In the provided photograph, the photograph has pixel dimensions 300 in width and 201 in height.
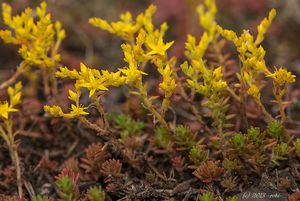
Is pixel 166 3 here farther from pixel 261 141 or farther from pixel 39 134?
pixel 261 141

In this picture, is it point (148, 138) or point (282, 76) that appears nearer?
point (282, 76)

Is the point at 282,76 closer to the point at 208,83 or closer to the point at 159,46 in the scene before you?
the point at 208,83

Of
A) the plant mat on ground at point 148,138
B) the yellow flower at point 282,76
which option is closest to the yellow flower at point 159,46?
the plant mat on ground at point 148,138

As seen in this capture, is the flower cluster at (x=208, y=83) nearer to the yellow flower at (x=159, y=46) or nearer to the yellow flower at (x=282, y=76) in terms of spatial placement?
the yellow flower at (x=159, y=46)

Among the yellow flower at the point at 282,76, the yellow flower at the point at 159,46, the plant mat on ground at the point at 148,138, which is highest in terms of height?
the yellow flower at the point at 159,46

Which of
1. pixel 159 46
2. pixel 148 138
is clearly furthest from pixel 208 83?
pixel 148 138

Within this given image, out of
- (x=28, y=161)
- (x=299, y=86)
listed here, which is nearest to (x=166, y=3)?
(x=299, y=86)

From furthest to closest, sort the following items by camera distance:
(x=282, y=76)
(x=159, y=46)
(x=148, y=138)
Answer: (x=148, y=138)
(x=159, y=46)
(x=282, y=76)

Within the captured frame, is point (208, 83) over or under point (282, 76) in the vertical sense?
under

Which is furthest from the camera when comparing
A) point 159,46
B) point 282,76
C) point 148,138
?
point 148,138

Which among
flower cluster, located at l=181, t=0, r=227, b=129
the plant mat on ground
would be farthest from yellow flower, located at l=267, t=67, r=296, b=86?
flower cluster, located at l=181, t=0, r=227, b=129
